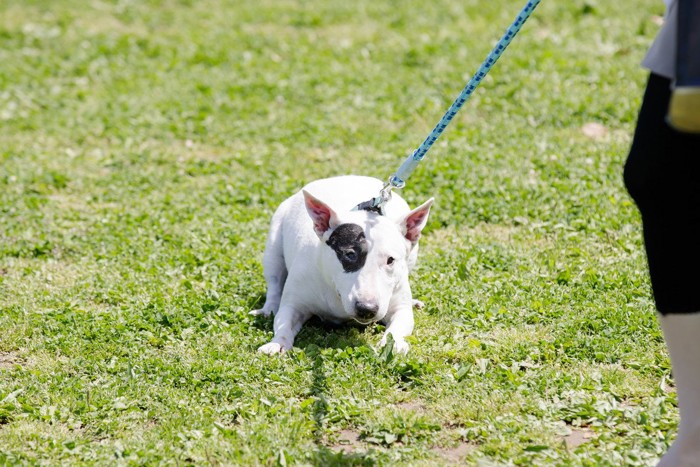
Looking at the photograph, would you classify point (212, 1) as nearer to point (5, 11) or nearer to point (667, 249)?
point (5, 11)

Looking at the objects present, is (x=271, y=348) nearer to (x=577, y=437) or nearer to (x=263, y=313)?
(x=263, y=313)

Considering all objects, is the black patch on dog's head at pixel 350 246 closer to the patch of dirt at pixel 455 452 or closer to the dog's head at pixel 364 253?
the dog's head at pixel 364 253

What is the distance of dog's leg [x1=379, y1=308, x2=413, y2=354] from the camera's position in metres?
5.23

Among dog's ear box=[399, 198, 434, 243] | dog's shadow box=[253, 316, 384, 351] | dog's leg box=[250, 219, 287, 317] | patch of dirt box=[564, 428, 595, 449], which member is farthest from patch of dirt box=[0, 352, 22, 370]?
patch of dirt box=[564, 428, 595, 449]

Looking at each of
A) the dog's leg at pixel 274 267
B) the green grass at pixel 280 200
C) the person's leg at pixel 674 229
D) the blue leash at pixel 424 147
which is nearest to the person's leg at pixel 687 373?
the person's leg at pixel 674 229

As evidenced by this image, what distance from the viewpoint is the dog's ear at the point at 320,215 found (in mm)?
5234

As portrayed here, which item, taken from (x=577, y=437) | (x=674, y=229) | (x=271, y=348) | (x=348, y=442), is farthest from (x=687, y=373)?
(x=271, y=348)

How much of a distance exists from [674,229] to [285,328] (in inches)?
100

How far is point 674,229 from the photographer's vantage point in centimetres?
352

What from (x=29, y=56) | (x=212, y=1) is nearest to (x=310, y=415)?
(x=29, y=56)

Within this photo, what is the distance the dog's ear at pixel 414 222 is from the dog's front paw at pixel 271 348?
93 cm

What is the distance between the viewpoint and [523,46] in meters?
10.6

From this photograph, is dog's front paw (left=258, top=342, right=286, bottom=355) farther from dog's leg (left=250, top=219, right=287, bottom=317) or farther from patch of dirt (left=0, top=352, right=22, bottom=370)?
patch of dirt (left=0, top=352, right=22, bottom=370)

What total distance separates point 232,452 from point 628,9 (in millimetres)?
8939
